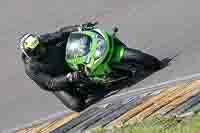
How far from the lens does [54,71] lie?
10219 mm

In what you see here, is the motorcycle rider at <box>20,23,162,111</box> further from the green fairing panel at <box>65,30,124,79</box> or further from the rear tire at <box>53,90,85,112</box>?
the green fairing panel at <box>65,30,124,79</box>

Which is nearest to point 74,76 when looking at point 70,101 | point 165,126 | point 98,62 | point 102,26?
point 98,62

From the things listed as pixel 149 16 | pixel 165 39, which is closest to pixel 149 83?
pixel 165 39

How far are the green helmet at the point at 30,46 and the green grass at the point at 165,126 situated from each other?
1.74 meters

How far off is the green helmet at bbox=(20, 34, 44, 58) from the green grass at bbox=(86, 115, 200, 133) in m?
1.74

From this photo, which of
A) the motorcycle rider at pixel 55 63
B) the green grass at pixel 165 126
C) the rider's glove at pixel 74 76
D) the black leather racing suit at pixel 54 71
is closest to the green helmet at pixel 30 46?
the motorcycle rider at pixel 55 63

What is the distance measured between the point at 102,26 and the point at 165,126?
4.49 meters

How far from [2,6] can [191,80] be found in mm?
6334

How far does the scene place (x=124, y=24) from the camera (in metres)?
12.2

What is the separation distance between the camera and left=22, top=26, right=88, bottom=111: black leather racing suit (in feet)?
32.8

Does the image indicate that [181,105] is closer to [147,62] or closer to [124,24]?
[147,62]

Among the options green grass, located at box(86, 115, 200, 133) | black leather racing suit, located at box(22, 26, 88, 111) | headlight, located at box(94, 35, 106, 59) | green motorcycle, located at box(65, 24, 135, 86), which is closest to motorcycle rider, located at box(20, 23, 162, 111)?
black leather racing suit, located at box(22, 26, 88, 111)

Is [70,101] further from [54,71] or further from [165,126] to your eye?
[165,126]

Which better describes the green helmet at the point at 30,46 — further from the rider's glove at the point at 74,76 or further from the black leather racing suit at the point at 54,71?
the rider's glove at the point at 74,76
